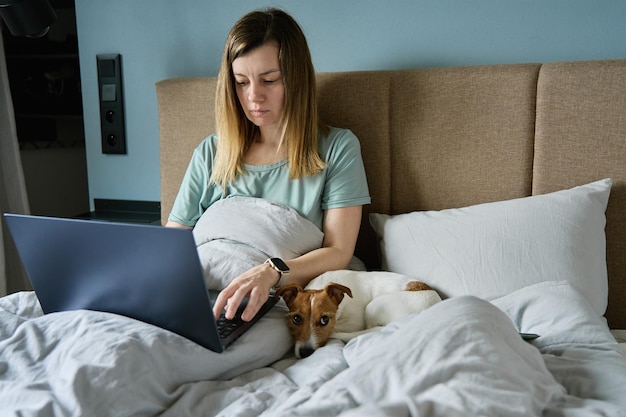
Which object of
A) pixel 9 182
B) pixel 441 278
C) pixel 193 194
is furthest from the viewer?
pixel 9 182

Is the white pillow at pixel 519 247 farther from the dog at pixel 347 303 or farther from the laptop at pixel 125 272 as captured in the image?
the laptop at pixel 125 272

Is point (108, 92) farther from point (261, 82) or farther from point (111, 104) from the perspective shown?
point (261, 82)

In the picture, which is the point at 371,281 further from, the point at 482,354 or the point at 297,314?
the point at 482,354

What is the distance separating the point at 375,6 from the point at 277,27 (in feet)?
1.34

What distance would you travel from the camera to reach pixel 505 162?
165 centimetres

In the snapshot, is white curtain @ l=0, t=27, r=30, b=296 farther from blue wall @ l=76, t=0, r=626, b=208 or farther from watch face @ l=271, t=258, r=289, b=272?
watch face @ l=271, t=258, r=289, b=272

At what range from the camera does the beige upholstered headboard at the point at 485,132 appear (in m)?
1.55

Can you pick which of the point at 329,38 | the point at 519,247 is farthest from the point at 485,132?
the point at 329,38

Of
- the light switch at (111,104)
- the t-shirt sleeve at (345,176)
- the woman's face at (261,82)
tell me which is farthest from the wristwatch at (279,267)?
the light switch at (111,104)

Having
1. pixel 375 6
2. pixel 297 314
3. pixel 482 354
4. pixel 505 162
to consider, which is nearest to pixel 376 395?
pixel 482 354

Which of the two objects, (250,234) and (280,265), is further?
(250,234)

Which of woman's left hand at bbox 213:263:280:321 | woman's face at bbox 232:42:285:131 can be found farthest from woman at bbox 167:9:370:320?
woman's left hand at bbox 213:263:280:321

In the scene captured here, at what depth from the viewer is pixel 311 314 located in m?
1.24

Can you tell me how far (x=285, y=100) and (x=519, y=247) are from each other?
72 cm
